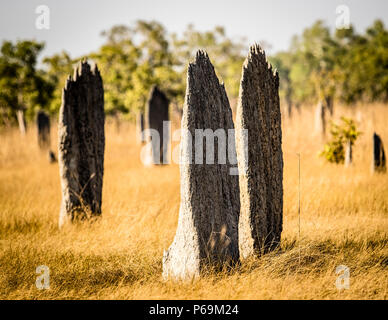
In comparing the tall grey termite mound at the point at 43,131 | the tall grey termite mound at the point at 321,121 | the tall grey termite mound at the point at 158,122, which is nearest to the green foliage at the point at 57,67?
the tall grey termite mound at the point at 43,131

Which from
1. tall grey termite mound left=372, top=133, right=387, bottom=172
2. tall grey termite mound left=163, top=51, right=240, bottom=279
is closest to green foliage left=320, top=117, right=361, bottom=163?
tall grey termite mound left=372, top=133, right=387, bottom=172

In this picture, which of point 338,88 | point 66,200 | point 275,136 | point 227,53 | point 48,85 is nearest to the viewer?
point 275,136

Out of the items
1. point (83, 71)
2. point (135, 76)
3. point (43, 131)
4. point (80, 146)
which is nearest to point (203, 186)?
point (80, 146)

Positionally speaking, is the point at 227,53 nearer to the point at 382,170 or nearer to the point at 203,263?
the point at 382,170

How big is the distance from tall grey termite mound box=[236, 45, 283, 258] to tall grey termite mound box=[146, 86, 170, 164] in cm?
637

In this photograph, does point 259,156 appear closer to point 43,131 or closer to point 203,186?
point 203,186

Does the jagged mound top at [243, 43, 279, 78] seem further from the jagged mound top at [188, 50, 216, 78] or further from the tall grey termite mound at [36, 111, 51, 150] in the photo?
the tall grey termite mound at [36, 111, 51, 150]

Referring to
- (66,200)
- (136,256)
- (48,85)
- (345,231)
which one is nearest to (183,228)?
(136,256)

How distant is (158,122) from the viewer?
1030 cm

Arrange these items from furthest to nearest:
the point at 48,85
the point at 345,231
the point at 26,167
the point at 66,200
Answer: the point at 48,85
the point at 26,167
the point at 66,200
the point at 345,231

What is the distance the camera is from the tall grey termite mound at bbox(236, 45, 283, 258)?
3.62 metres

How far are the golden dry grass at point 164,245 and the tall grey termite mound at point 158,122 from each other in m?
2.03

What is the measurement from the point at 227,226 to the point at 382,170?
5.28 meters

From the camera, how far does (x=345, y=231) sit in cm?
438
